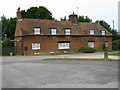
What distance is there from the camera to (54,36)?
35906 millimetres

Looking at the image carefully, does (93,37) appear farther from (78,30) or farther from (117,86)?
(117,86)

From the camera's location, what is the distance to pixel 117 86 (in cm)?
795

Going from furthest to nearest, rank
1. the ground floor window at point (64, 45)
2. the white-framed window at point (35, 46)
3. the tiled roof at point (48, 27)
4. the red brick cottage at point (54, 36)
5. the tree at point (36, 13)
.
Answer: the tree at point (36, 13), the ground floor window at point (64, 45), the tiled roof at point (48, 27), the white-framed window at point (35, 46), the red brick cottage at point (54, 36)

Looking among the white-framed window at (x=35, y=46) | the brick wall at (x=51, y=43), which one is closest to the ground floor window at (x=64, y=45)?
the brick wall at (x=51, y=43)

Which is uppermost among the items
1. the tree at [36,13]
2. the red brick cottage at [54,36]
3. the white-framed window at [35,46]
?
the tree at [36,13]

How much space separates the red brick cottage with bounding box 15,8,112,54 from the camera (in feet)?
112

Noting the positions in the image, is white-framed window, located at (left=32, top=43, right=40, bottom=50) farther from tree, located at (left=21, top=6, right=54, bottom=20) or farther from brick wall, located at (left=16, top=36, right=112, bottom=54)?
tree, located at (left=21, top=6, right=54, bottom=20)

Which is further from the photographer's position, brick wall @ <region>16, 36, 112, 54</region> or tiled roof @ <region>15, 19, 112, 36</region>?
tiled roof @ <region>15, 19, 112, 36</region>

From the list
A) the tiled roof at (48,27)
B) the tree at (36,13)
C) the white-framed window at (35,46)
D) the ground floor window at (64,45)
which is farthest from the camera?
the tree at (36,13)

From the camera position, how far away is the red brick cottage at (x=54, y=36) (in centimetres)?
3416

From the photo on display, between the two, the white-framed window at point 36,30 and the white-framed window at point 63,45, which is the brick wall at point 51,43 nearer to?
the white-framed window at point 63,45

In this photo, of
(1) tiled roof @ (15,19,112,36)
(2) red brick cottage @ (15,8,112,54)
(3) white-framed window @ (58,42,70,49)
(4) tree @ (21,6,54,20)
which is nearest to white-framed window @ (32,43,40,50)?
(2) red brick cottage @ (15,8,112,54)

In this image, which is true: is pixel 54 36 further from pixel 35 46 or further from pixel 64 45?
pixel 35 46

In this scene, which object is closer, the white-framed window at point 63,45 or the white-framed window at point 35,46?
the white-framed window at point 35,46
